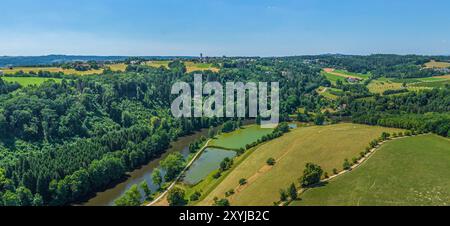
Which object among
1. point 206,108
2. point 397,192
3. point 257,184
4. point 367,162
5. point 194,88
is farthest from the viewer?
point 194,88

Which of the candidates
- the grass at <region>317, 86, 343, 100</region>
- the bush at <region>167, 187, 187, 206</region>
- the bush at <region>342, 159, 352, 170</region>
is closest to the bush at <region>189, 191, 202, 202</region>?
the bush at <region>167, 187, 187, 206</region>

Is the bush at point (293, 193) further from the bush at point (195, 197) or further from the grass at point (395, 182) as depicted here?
the bush at point (195, 197)

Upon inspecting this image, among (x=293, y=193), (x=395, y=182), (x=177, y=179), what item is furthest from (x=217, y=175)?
(x=395, y=182)

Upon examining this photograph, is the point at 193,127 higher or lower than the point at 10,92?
lower

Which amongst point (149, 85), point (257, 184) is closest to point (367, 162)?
point (257, 184)

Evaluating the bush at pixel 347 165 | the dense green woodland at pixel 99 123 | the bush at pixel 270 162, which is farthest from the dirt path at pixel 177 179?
the bush at pixel 347 165

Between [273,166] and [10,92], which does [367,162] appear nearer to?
[273,166]

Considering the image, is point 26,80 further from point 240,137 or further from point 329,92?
point 329,92

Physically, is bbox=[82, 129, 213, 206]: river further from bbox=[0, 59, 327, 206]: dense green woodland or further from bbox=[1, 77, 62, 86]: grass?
bbox=[1, 77, 62, 86]: grass
